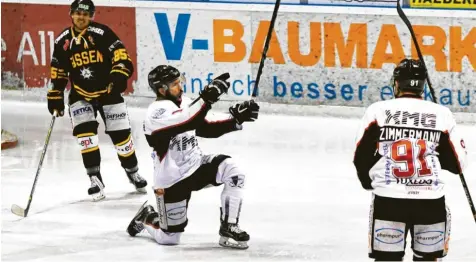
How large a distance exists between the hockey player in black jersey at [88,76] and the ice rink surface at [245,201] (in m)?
0.38

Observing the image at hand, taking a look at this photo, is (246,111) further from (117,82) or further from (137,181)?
(137,181)

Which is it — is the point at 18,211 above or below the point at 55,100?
below

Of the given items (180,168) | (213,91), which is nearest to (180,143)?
(180,168)

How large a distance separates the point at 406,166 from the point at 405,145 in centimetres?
9

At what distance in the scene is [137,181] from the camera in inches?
362

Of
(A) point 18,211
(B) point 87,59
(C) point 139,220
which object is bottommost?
(A) point 18,211

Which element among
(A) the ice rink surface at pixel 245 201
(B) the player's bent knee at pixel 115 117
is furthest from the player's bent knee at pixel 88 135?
(A) the ice rink surface at pixel 245 201

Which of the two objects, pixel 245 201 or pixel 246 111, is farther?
pixel 245 201

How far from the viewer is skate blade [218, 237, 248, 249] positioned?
25.3 feet

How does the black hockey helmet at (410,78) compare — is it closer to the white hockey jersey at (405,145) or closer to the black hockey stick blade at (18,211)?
the white hockey jersey at (405,145)

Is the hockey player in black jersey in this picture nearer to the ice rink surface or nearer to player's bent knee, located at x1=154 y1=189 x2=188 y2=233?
the ice rink surface

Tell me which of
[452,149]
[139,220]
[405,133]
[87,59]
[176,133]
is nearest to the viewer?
[405,133]

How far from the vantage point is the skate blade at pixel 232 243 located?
25.3 ft

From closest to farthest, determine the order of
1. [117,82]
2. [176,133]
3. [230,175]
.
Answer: [176,133] → [230,175] → [117,82]
